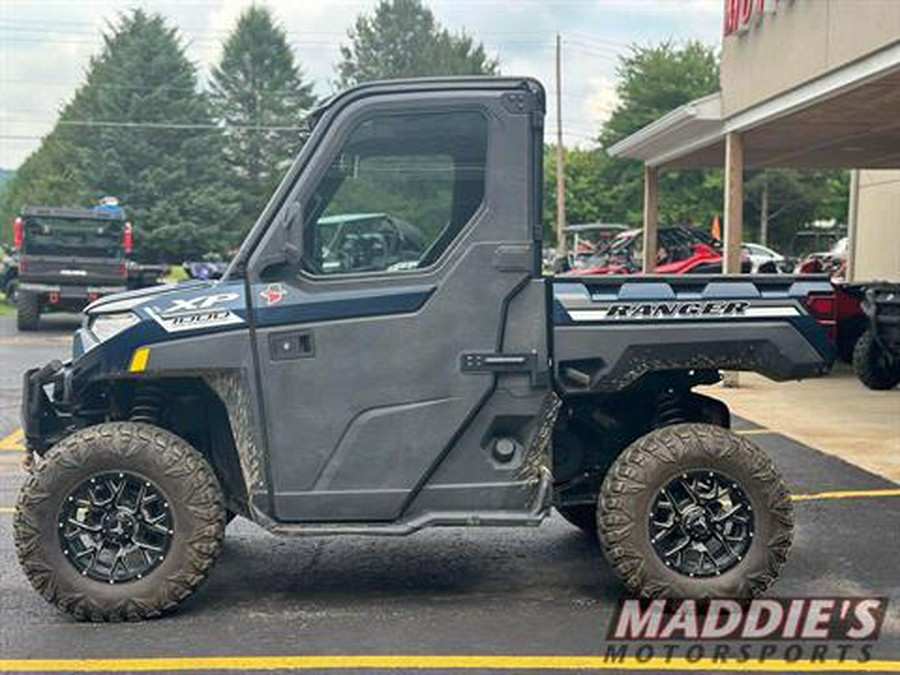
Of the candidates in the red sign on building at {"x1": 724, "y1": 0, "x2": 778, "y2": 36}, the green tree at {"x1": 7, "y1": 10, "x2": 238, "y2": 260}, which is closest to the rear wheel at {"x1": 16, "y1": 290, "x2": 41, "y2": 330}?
the red sign on building at {"x1": 724, "y1": 0, "x2": 778, "y2": 36}

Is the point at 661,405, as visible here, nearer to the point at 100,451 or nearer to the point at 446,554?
the point at 446,554

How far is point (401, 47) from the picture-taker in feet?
230

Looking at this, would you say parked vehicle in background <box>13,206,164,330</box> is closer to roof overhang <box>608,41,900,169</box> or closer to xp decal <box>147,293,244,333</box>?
roof overhang <box>608,41,900,169</box>

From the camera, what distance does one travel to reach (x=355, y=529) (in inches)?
192

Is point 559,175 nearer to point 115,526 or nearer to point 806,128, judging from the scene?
point 806,128

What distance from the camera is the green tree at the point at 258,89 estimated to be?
190 feet

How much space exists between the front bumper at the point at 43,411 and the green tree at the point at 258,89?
53.3 meters

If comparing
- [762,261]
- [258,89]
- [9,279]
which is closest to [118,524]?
[9,279]

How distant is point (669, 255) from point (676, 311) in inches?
684

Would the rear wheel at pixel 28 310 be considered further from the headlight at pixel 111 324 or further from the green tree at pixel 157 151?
the green tree at pixel 157 151

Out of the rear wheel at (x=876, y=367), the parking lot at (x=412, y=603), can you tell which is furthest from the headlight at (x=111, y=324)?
the rear wheel at (x=876, y=367)

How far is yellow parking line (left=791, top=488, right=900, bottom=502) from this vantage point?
7.26 meters

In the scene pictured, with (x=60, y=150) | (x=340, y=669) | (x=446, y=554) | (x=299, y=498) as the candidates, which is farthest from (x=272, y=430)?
(x=60, y=150)

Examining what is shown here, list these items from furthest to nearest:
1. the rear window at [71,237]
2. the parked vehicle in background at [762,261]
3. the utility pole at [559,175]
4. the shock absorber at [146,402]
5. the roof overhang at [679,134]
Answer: the utility pole at [559,175], the parked vehicle in background at [762,261], the rear window at [71,237], the roof overhang at [679,134], the shock absorber at [146,402]
